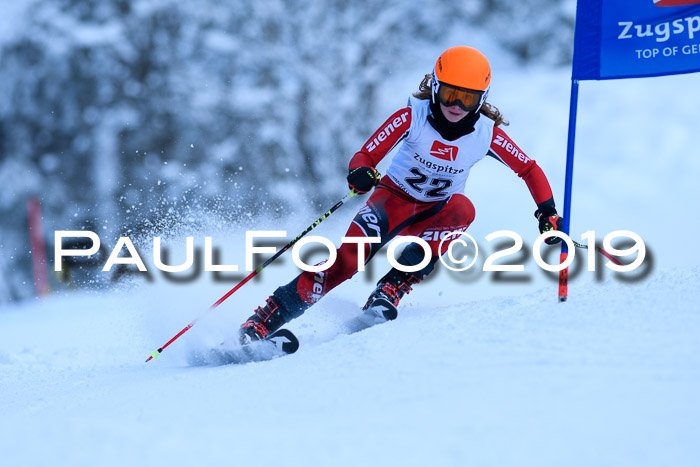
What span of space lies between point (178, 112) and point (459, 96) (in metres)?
8.69

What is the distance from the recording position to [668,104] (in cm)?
1439

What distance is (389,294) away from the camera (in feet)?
14.0

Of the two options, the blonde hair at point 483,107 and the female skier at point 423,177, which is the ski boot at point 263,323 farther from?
the blonde hair at point 483,107

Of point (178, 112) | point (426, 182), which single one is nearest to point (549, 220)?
point (426, 182)

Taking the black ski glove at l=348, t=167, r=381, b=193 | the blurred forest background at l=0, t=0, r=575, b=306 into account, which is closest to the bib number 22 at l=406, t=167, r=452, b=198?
the black ski glove at l=348, t=167, r=381, b=193

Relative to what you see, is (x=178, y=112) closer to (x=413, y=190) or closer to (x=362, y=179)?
(x=413, y=190)

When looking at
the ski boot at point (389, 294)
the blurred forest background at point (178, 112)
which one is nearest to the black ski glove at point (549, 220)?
the ski boot at point (389, 294)

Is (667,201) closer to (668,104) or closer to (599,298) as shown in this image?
(668,104)

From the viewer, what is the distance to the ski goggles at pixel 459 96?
3648mm

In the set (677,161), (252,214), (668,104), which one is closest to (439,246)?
(252,214)

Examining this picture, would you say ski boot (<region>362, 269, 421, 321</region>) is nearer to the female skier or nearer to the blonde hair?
the female skier

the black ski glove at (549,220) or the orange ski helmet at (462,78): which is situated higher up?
the orange ski helmet at (462,78)

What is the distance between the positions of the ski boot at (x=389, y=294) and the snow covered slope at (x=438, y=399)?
0.37m

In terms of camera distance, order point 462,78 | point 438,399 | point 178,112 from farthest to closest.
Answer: point 178,112 → point 462,78 → point 438,399
